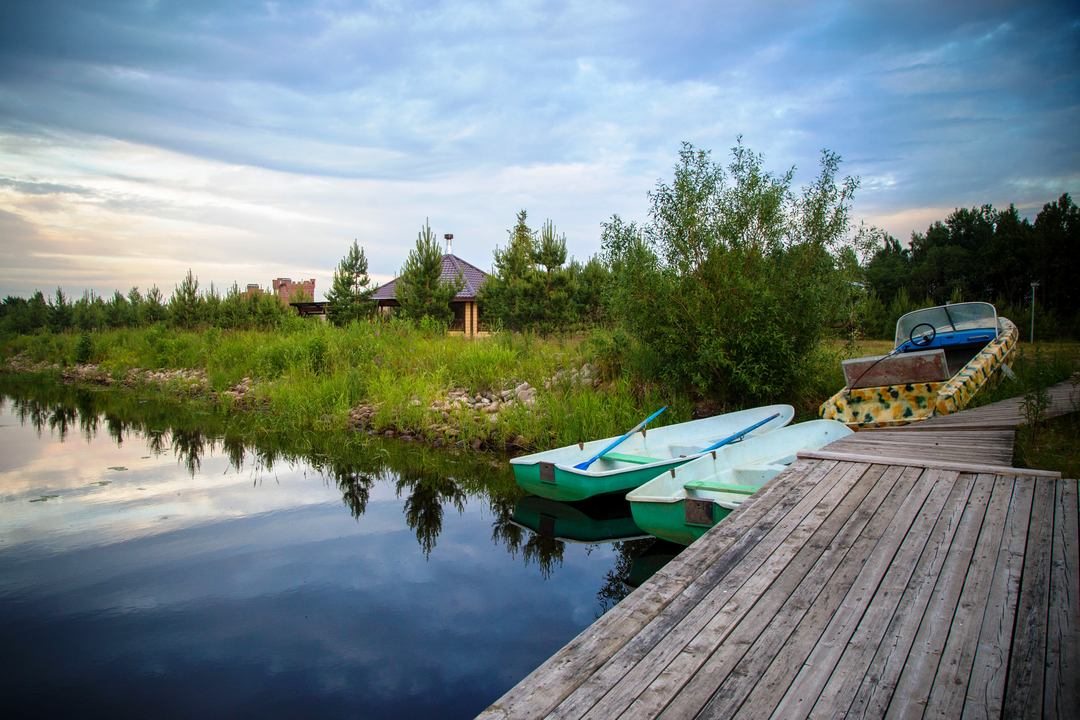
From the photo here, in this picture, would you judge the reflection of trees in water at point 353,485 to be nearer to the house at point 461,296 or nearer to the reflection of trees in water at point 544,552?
the reflection of trees in water at point 544,552

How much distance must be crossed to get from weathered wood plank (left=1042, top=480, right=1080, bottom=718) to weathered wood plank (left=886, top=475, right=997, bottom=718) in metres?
0.29

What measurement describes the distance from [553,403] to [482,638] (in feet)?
17.7

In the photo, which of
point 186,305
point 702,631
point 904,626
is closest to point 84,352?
point 186,305

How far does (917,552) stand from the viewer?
313 cm

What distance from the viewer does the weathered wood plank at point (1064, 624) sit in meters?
1.92

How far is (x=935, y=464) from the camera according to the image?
4.74 meters

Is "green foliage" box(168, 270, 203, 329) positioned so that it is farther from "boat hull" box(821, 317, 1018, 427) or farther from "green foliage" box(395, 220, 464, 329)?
"boat hull" box(821, 317, 1018, 427)

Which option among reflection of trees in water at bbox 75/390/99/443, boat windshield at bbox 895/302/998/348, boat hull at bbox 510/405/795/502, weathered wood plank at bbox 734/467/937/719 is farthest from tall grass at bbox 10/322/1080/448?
weathered wood plank at bbox 734/467/937/719

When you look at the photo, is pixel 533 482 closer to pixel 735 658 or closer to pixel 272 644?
pixel 272 644

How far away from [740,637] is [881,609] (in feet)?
2.03

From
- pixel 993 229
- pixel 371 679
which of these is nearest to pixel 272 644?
pixel 371 679

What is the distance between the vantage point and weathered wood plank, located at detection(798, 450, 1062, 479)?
4309 millimetres

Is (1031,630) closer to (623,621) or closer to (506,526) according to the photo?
(623,621)

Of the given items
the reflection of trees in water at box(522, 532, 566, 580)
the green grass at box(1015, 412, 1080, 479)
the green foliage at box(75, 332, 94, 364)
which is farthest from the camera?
the green foliage at box(75, 332, 94, 364)
